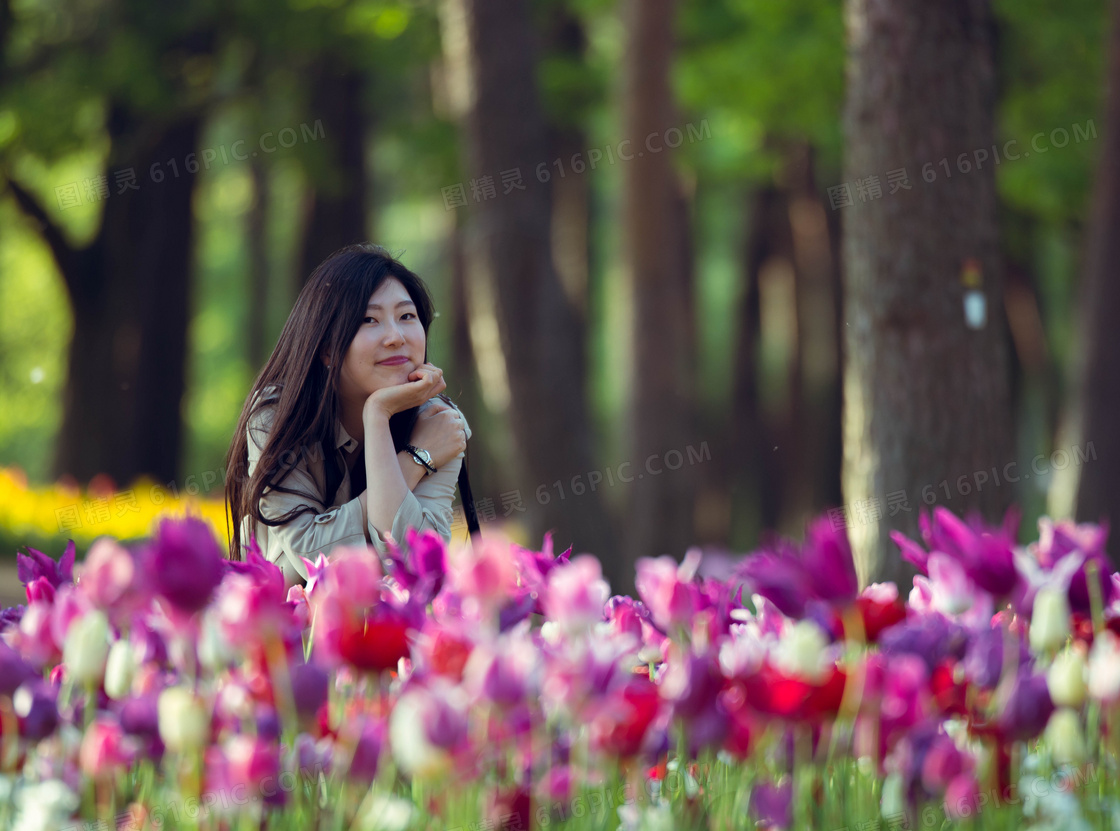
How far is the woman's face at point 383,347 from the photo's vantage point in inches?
136

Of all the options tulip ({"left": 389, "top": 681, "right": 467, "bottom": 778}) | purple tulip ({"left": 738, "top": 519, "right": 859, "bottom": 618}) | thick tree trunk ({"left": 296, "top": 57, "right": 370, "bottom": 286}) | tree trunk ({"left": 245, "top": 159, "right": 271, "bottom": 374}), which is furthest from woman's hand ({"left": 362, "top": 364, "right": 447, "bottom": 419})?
tree trunk ({"left": 245, "top": 159, "right": 271, "bottom": 374})

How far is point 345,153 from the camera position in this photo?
1423 centimetres

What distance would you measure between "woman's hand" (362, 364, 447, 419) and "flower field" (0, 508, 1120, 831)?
4.15 feet

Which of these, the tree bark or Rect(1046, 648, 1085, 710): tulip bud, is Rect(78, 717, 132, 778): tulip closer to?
Rect(1046, 648, 1085, 710): tulip bud

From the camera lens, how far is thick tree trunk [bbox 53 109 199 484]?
1234cm

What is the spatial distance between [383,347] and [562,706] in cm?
196

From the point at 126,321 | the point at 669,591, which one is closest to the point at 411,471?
the point at 669,591

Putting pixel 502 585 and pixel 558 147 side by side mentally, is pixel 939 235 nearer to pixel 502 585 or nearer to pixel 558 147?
pixel 502 585

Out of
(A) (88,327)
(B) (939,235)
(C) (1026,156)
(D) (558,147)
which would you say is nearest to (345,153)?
(D) (558,147)

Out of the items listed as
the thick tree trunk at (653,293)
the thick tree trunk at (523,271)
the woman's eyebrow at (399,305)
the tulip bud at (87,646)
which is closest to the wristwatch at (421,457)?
the woman's eyebrow at (399,305)

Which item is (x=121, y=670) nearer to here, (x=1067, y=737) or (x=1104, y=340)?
(x=1067, y=737)

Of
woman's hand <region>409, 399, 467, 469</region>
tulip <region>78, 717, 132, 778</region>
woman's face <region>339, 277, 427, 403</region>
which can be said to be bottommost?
tulip <region>78, 717, 132, 778</region>

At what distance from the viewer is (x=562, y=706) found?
5.40 ft

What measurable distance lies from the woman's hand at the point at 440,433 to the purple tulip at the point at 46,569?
3.87 feet
